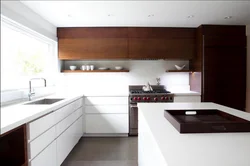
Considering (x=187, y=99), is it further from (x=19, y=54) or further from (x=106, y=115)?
(x=19, y=54)

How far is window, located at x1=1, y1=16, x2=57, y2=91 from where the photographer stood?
58.3 inches

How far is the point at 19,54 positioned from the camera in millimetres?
1703

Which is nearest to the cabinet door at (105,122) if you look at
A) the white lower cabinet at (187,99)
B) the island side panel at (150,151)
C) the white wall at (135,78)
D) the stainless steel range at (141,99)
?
the stainless steel range at (141,99)

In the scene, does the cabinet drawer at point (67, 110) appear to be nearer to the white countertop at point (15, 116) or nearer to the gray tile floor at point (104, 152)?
the white countertop at point (15, 116)

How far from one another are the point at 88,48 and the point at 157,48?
4.07 feet

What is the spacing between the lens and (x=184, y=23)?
9.81 ft

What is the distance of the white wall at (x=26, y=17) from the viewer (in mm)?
1846

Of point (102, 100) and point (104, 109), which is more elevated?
point (102, 100)

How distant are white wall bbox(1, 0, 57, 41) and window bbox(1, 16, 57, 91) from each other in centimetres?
7

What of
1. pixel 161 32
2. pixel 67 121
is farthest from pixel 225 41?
pixel 67 121

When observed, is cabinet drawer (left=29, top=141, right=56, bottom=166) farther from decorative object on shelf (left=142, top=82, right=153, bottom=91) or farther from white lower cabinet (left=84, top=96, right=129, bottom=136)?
decorative object on shelf (left=142, top=82, right=153, bottom=91)

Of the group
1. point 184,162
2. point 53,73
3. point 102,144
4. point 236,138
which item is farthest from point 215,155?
point 53,73

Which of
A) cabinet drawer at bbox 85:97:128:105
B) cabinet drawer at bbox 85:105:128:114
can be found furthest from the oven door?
cabinet drawer at bbox 85:97:128:105

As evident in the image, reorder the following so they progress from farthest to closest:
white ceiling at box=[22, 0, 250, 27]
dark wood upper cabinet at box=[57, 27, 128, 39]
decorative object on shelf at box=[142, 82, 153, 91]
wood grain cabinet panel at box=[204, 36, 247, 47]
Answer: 1. decorative object on shelf at box=[142, 82, 153, 91]
2. dark wood upper cabinet at box=[57, 27, 128, 39]
3. wood grain cabinet panel at box=[204, 36, 247, 47]
4. white ceiling at box=[22, 0, 250, 27]
